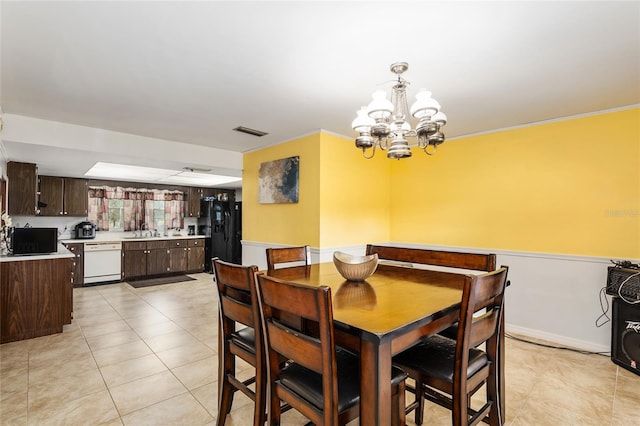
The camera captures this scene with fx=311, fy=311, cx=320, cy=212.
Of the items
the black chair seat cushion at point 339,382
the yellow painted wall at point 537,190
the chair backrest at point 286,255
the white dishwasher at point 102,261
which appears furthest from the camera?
the white dishwasher at point 102,261

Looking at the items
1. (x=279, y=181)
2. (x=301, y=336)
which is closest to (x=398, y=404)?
(x=301, y=336)

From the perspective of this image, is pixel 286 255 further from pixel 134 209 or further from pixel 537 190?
pixel 134 209

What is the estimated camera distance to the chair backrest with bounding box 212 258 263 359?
4.80ft

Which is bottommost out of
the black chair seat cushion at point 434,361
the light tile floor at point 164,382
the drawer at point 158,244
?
the light tile floor at point 164,382

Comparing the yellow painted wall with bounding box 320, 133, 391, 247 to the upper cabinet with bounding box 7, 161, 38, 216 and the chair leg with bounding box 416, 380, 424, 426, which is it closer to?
the chair leg with bounding box 416, 380, 424, 426

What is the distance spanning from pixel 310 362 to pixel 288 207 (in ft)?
9.86

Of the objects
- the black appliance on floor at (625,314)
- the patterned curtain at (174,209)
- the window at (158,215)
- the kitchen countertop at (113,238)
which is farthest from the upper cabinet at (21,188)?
the black appliance on floor at (625,314)

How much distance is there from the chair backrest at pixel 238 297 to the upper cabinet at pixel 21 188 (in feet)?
15.0

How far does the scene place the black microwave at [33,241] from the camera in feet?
11.2

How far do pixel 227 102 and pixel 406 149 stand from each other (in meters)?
1.71

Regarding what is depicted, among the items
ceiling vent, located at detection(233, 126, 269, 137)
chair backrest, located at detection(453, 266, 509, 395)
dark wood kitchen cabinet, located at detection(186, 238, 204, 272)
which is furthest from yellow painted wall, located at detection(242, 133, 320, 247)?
dark wood kitchen cabinet, located at detection(186, 238, 204, 272)

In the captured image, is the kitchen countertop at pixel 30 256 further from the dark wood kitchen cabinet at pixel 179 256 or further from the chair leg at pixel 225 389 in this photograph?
the dark wood kitchen cabinet at pixel 179 256

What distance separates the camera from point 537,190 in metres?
3.37

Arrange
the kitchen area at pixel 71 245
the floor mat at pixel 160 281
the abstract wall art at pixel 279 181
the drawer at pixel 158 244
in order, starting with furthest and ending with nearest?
the drawer at pixel 158 244 < the floor mat at pixel 160 281 < the abstract wall art at pixel 279 181 < the kitchen area at pixel 71 245
